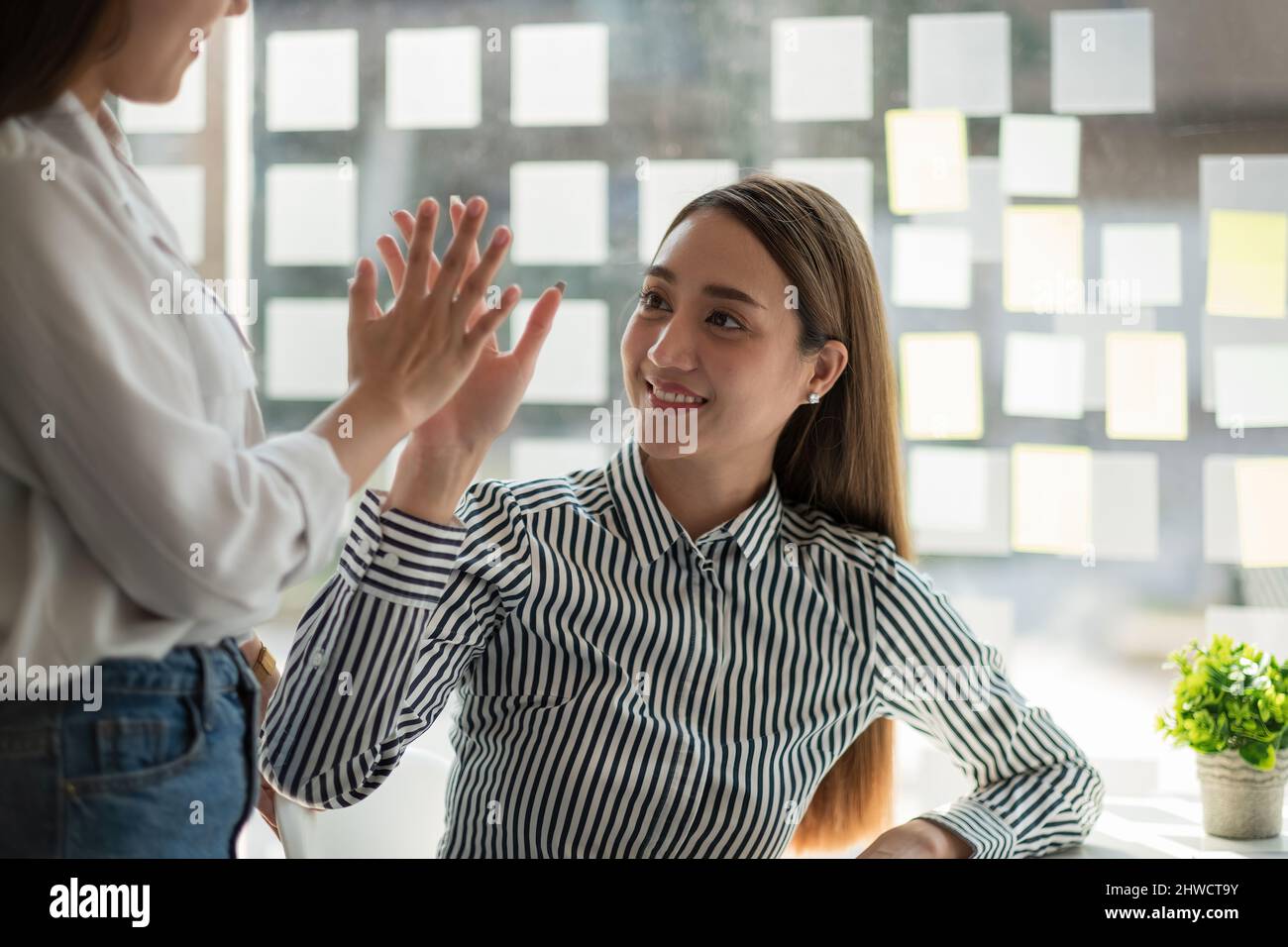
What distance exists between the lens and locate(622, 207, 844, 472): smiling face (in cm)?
151

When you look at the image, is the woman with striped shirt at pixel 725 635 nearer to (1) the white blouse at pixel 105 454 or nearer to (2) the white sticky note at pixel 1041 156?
(1) the white blouse at pixel 105 454

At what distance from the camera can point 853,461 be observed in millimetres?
1684

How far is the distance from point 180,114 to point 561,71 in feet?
2.57

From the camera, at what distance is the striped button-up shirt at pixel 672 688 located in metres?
1.40

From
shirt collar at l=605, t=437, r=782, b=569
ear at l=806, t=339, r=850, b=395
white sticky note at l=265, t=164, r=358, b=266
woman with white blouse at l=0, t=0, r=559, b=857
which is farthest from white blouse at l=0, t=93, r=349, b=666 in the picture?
white sticky note at l=265, t=164, r=358, b=266

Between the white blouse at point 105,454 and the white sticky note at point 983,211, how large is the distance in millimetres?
1654

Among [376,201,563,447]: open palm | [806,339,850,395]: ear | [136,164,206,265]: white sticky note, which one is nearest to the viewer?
[376,201,563,447]: open palm

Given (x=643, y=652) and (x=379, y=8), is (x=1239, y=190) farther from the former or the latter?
(x=379, y=8)

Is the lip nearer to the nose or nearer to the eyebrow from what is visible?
the nose

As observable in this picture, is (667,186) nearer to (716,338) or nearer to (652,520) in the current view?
(716,338)

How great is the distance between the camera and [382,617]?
1.18m

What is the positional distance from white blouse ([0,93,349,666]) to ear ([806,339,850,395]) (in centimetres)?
90

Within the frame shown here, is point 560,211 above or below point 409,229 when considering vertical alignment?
above

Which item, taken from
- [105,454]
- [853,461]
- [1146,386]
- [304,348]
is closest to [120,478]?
[105,454]
